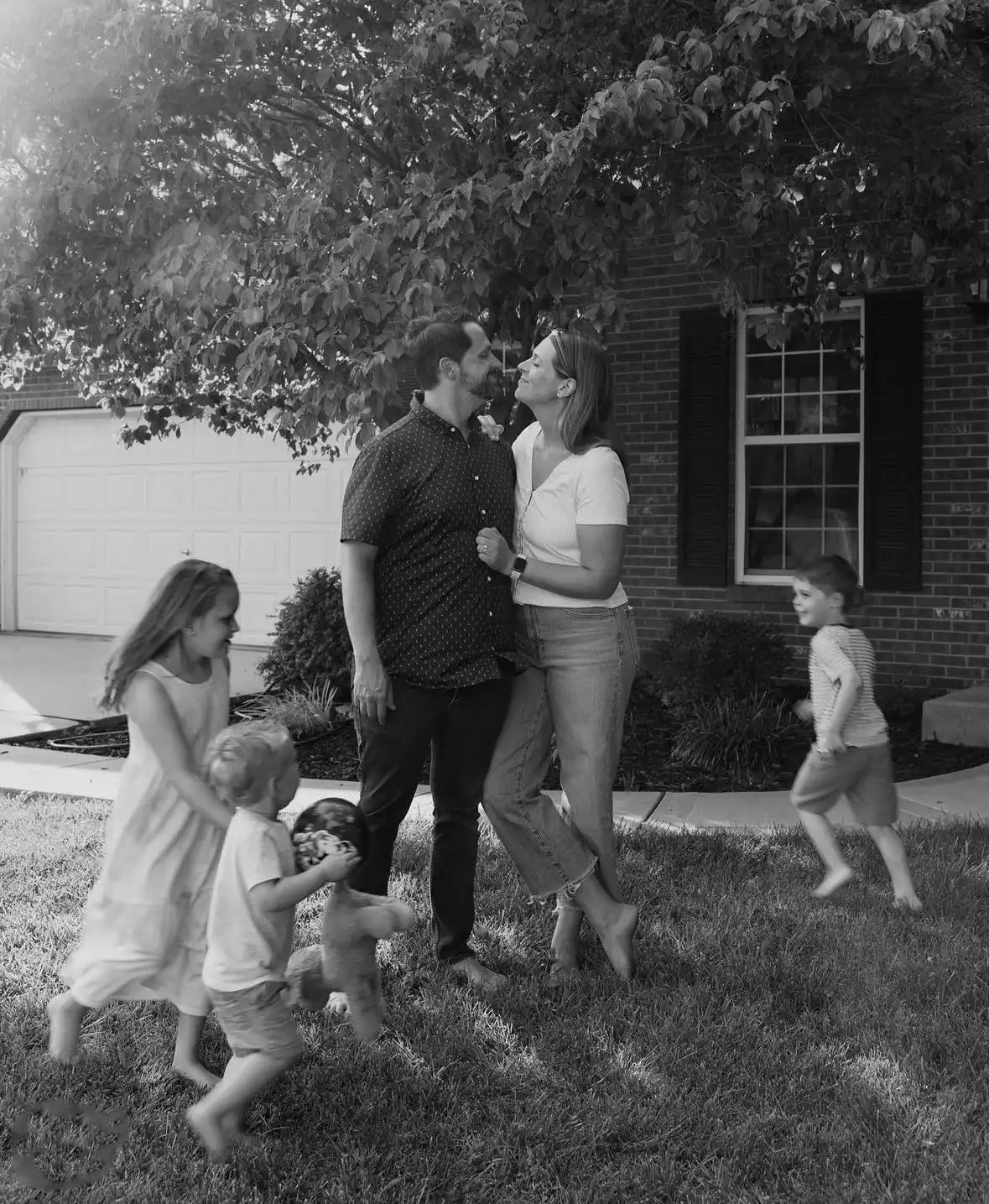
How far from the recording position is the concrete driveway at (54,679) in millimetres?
8242

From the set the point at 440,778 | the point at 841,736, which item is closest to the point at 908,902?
the point at 841,736

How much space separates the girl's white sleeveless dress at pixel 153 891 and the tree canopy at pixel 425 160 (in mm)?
2398

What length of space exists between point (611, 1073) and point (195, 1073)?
0.99 metres

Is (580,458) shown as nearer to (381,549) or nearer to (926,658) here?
(381,549)

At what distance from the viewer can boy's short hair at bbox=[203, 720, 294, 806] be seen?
275 centimetres

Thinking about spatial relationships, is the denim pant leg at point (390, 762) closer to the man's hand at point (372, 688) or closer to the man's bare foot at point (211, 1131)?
the man's hand at point (372, 688)

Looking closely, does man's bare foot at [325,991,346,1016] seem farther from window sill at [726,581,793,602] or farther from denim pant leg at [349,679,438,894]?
window sill at [726,581,793,602]

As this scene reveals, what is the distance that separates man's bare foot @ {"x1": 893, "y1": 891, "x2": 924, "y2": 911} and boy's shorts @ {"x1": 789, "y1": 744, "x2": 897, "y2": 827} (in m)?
0.24

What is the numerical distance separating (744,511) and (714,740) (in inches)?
113

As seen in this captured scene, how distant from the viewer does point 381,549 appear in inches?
140

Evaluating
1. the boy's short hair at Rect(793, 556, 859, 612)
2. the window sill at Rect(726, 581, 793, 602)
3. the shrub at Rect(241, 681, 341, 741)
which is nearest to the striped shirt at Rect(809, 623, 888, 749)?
the boy's short hair at Rect(793, 556, 859, 612)

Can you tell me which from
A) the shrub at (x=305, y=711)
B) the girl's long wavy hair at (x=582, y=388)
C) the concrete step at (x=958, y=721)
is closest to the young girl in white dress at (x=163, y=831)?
the girl's long wavy hair at (x=582, y=388)

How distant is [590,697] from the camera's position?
3.67 metres

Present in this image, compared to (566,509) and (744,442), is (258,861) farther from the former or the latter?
(744,442)
